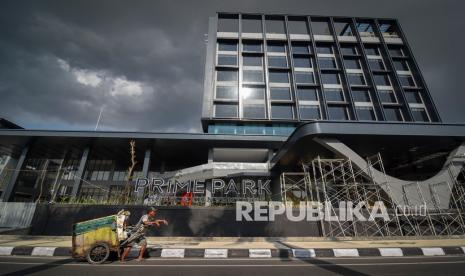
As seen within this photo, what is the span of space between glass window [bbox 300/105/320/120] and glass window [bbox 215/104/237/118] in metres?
10.5

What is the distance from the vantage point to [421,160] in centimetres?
1927

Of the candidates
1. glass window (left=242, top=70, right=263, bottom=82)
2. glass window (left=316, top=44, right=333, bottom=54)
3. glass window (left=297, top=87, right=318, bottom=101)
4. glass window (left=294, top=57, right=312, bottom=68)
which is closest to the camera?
glass window (left=297, top=87, right=318, bottom=101)

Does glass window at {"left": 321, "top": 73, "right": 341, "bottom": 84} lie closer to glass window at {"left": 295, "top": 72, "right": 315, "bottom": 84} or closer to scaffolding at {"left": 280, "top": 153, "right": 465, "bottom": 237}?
glass window at {"left": 295, "top": 72, "right": 315, "bottom": 84}

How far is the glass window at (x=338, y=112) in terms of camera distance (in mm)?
35062

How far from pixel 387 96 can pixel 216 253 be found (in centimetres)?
4176

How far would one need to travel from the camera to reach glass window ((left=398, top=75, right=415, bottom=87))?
38.5m

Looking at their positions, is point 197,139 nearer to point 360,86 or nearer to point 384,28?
point 360,86

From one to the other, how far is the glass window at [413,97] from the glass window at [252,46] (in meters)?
26.7

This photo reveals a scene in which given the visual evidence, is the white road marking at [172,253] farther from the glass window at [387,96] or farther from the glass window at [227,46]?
the glass window at [387,96]

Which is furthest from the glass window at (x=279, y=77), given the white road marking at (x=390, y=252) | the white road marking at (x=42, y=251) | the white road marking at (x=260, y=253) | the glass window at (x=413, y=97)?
the white road marking at (x=42, y=251)

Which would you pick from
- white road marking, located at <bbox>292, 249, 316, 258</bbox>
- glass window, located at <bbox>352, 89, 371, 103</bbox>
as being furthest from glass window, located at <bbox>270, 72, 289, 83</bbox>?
white road marking, located at <bbox>292, 249, 316, 258</bbox>

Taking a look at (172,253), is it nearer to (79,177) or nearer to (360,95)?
(79,177)

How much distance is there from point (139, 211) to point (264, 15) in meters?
40.9

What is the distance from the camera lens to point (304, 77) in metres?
37.7
